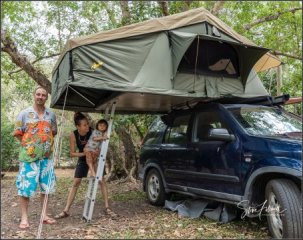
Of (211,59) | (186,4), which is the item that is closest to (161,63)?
(211,59)

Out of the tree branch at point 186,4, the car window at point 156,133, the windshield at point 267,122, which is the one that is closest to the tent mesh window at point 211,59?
the windshield at point 267,122

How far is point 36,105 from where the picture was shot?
5.49 m

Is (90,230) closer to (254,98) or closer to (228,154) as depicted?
(228,154)

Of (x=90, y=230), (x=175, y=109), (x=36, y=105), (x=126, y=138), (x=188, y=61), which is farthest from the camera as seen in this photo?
(x=126, y=138)

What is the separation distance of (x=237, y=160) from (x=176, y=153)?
159 cm

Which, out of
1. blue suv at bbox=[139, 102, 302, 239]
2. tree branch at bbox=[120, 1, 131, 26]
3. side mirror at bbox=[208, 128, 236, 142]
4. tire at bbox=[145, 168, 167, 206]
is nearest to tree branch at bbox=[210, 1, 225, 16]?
tree branch at bbox=[120, 1, 131, 26]

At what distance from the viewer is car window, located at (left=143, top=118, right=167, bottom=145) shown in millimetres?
7184

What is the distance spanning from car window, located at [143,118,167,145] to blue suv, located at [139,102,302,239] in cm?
5

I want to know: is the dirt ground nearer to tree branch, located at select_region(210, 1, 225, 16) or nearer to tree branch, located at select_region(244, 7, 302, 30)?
tree branch, located at select_region(210, 1, 225, 16)

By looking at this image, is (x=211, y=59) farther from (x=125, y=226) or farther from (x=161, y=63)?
(x=125, y=226)

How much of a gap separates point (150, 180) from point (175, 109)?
1.55 meters

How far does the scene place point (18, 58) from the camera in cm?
896

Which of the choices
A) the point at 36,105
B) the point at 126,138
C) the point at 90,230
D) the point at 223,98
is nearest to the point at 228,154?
the point at 223,98

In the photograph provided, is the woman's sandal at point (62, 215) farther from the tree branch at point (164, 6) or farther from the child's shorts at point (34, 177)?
the tree branch at point (164, 6)
